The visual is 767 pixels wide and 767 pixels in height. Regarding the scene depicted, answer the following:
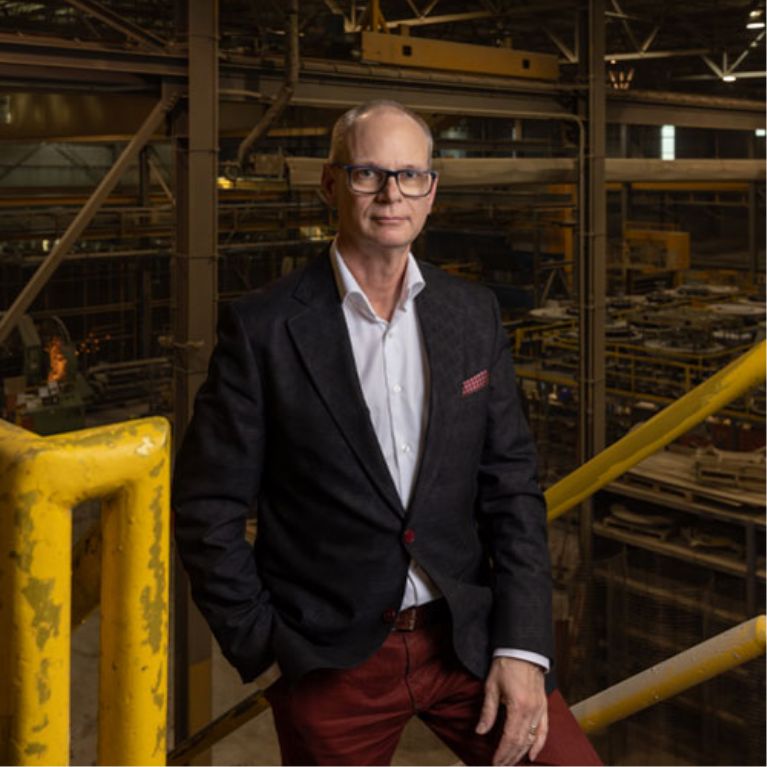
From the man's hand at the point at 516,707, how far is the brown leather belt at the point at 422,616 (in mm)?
127

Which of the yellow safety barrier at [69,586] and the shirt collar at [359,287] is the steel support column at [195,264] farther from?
the yellow safety barrier at [69,586]

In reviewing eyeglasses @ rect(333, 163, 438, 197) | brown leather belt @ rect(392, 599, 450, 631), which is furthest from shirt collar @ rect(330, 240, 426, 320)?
brown leather belt @ rect(392, 599, 450, 631)

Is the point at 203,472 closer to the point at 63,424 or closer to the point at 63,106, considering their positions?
the point at 63,106

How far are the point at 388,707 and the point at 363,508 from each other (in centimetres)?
37

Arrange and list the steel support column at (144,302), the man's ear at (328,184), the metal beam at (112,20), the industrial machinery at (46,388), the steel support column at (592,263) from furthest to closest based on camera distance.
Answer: the steel support column at (144,302) → the industrial machinery at (46,388) → the steel support column at (592,263) → the metal beam at (112,20) → the man's ear at (328,184)

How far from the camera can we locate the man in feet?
6.24

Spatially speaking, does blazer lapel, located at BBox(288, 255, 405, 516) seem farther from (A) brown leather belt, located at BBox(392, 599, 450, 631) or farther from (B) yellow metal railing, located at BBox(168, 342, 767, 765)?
(B) yellow metal railing, located at BBox(168, 342, 767, 765)

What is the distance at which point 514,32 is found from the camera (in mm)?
18906

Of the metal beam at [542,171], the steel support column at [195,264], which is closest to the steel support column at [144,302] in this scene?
the metal beam at [542,171]

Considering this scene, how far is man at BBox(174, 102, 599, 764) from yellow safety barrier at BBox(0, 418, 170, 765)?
83cm

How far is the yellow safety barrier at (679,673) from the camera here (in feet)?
7.45

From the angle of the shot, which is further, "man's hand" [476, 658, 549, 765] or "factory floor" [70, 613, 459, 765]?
"factory floor" [70, 613, 459, 765]

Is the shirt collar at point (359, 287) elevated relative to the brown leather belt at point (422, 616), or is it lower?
elevated

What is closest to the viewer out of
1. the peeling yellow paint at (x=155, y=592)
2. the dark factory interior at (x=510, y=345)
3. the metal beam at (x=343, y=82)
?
the peeling yellow paint at (x=155, y=592)
